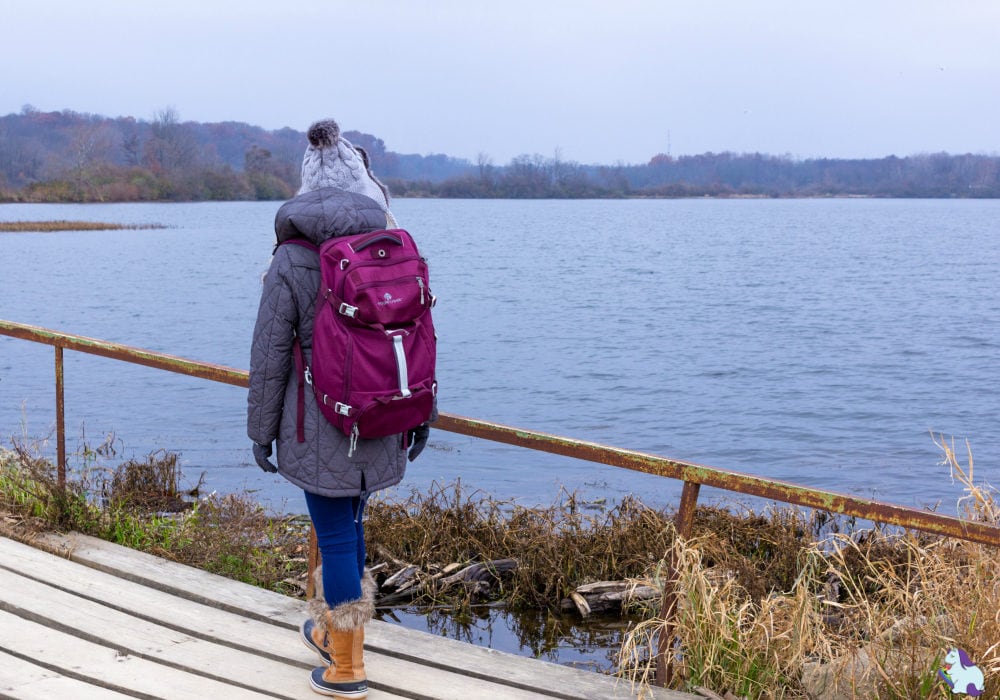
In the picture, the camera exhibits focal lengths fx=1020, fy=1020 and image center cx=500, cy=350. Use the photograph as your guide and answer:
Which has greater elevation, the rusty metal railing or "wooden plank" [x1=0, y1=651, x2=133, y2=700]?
the rusty metal railing

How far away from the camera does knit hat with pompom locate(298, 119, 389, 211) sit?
3.05 metres

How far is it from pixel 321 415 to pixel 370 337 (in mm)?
300

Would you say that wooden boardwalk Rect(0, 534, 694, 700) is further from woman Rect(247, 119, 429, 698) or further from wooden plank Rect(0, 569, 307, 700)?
woman Rect(247, 119, 429, 698)

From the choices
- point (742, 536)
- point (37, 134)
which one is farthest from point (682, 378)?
point (37, 134)

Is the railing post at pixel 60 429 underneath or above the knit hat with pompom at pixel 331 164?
underneath

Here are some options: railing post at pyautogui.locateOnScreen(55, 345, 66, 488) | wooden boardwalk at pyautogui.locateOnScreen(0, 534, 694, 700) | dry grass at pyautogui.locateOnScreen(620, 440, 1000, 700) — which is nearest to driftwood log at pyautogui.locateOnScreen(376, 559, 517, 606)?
railing post at pyautogui.locateOnScreen(55, 345, 66, 488)

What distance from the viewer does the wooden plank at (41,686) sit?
121 inches

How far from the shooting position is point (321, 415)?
2.95 meters

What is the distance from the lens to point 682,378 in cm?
2184

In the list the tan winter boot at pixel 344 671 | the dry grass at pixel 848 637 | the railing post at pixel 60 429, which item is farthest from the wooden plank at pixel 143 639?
the dry grass at pixel 848 637

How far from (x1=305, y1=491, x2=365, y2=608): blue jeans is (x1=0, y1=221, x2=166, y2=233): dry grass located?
6853cm

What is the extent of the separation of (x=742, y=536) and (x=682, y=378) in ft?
47.6

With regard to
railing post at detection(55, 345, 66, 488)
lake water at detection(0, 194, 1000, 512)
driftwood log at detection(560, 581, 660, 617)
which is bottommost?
lake water at detection(0, 194, 1000, 512)

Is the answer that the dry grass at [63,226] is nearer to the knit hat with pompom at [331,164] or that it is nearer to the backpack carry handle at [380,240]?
the knit hat with pompom at [331,164]
